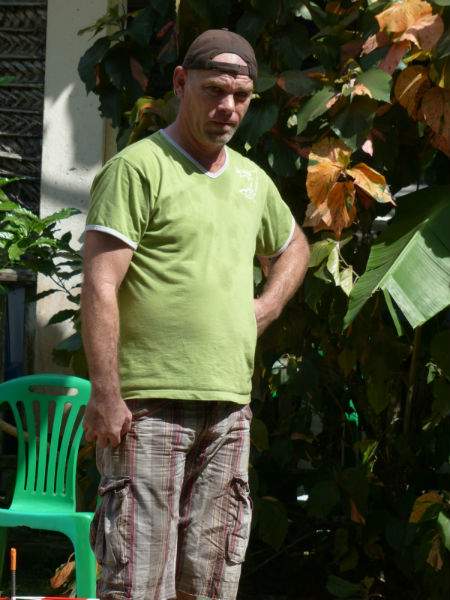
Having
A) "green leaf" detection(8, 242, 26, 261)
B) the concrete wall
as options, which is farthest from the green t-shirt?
the concrete wall

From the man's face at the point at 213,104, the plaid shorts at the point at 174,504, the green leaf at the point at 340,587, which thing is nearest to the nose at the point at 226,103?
the man's face at the point at 213,104

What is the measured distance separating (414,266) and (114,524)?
132cm

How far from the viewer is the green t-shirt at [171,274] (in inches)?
104

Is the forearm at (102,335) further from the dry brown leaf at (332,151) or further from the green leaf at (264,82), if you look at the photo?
the green leaf at (264,82)

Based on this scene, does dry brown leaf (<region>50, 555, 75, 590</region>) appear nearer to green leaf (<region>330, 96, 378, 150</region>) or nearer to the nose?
green leaf (<region>330, 96, 378, 150</region>)

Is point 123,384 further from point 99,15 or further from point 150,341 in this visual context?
point 99,15

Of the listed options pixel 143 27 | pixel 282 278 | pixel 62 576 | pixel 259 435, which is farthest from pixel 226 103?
pixel 62 576

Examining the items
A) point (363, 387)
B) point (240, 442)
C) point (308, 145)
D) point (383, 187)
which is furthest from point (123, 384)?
point (363, 387)

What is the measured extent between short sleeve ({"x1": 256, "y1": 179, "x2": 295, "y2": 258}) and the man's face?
33 cm

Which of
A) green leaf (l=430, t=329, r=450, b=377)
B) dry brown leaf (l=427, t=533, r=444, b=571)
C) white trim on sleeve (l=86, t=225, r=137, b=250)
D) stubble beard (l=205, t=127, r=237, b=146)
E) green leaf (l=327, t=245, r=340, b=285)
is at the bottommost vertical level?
dry brown leaf (l=427, t=533, r=444, b=571)

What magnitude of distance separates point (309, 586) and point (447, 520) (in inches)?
44.7

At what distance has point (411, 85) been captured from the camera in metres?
3.61

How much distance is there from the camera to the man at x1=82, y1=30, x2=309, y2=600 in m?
2.62

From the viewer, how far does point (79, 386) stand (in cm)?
430
